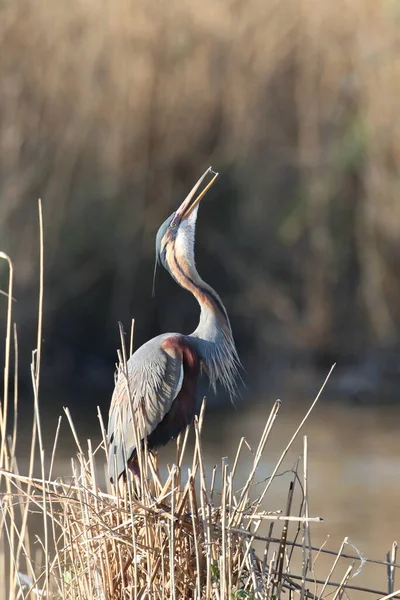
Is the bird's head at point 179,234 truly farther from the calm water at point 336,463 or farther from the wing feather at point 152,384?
the calm water at point 336,463

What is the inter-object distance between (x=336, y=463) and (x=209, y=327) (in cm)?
380

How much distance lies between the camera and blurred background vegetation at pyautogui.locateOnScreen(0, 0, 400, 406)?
31.4 ft

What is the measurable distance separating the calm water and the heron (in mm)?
1653

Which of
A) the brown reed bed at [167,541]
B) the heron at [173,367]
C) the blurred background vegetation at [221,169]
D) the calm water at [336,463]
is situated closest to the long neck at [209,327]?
the heron at [173,367]

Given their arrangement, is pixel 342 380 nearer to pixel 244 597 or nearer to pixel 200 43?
pixel 200 43

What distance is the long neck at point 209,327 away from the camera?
397cm

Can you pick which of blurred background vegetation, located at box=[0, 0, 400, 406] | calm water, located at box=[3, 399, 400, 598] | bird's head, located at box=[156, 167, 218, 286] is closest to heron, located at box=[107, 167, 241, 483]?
bird's head, located at box=[156, 167, 218, 286]

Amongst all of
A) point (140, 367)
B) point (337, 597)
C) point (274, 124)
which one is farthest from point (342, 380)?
point (337, 597)

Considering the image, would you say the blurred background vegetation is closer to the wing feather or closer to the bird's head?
the bird's head

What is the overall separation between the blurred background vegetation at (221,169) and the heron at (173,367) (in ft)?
17.9

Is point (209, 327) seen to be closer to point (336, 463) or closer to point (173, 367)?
point (173, 367)

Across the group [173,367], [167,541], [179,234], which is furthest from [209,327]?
[167,541]

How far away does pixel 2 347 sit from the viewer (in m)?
9.21

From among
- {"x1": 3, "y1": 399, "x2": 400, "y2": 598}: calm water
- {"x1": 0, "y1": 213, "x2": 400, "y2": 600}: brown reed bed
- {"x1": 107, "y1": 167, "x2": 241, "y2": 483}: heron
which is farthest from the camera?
{"x1": 3, "y1": 399, "x2": 400, "y2": 598}: calm water
